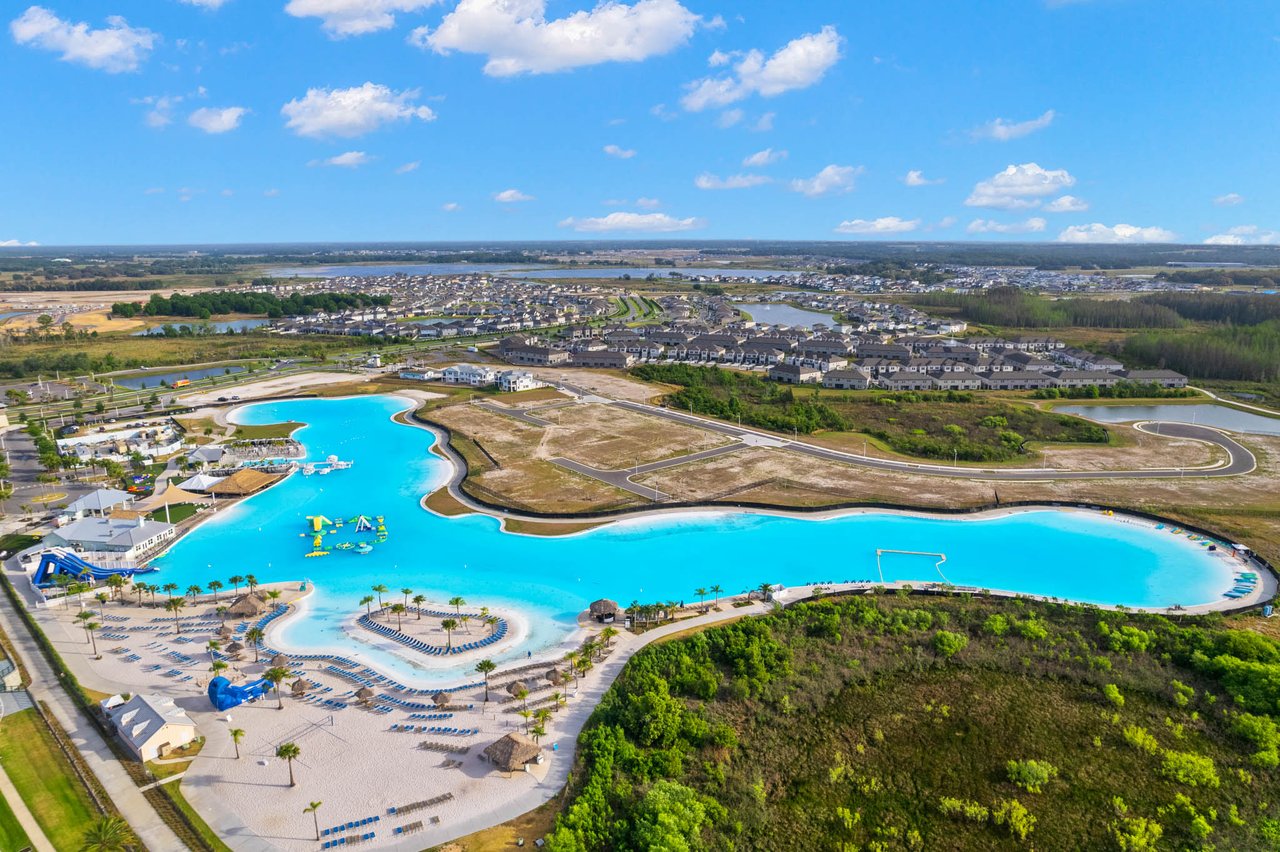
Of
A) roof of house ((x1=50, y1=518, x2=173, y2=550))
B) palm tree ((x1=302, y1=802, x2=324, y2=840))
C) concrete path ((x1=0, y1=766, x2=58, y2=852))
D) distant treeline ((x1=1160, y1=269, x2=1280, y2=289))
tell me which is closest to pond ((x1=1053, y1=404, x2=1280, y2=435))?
palm tree ((x1=302, y1=802, x2=324, y2=840))

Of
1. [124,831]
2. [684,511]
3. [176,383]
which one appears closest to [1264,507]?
[684,511]

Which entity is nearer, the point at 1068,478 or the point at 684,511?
the point at 684,511

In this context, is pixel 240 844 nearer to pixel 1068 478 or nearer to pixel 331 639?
pixel 331 639

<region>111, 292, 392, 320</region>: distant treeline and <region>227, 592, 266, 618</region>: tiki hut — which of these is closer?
<region>227, 592, 266, 618</region>: tiki hut

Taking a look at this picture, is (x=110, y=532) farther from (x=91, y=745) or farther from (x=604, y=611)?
(x=604, y=611)

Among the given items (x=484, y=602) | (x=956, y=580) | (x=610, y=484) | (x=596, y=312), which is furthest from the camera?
(x=596, y=312)

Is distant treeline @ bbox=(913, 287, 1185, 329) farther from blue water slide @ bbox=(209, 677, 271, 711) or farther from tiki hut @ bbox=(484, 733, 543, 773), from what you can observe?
blue water slide @ bbox=(209, 677, 271, 711)

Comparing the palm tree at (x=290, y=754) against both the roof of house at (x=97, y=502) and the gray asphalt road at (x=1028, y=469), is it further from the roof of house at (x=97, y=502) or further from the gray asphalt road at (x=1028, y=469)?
the gray asphalt road at (x=1028, y=469)
